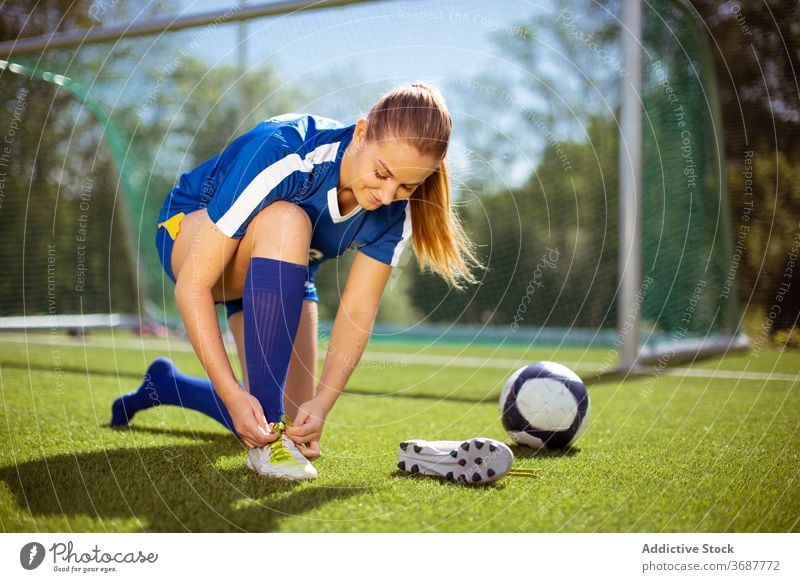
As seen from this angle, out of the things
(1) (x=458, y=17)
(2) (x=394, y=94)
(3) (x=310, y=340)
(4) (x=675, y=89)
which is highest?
(1) (x=458, y=17)

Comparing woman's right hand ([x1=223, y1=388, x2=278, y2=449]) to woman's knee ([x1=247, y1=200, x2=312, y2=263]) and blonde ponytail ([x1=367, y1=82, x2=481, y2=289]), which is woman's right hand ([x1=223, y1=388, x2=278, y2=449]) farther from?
blonde ponytail ([x1=367, y1=82, x2=481, y2=289])

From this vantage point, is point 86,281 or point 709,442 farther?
point 86,281

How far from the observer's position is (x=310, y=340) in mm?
2902

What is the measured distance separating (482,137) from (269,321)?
23.3 ft

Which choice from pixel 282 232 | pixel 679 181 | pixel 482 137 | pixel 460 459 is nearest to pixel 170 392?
pixel 282 232

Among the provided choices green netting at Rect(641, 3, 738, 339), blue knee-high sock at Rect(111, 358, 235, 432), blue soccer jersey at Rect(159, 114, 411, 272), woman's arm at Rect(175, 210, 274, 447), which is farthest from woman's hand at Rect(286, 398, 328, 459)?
green netting at Rect(641, 3, 738, 339)

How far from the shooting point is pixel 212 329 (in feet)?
7.08

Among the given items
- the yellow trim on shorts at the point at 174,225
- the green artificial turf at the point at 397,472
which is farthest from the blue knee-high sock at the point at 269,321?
the yellow trim on shorts at the point at 174,225

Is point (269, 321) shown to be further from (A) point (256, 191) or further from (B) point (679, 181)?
(B) point (679, 181)

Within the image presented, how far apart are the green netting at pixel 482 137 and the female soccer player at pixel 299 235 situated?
9.84 ft

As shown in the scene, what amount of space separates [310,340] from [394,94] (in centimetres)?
105

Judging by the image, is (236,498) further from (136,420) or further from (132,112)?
(132,112)

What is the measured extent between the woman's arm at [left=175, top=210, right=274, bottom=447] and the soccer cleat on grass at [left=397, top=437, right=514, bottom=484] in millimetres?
438
